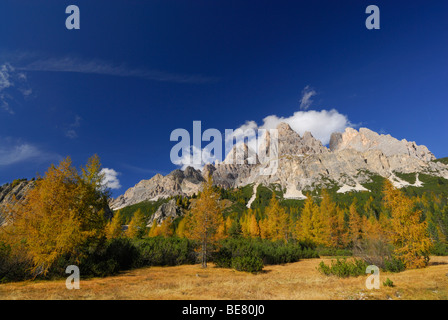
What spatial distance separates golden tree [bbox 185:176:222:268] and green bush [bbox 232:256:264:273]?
166 inches

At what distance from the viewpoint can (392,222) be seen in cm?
1734

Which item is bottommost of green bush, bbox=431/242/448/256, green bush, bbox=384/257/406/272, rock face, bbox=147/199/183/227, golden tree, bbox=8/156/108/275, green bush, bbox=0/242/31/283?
rock face, bbox=147/199/183/227

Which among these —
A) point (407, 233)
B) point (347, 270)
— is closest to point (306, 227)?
point (407, 233)

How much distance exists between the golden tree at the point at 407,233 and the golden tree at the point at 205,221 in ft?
52.0

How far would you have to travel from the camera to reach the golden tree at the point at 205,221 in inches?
824

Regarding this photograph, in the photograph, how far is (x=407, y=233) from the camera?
53.7 ft

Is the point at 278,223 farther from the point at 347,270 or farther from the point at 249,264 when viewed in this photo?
the point at 347,270

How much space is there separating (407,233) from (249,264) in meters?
13.3

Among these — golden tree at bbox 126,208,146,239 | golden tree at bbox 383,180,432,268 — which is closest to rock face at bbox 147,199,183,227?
golden tree at bbox 126,208,146,239

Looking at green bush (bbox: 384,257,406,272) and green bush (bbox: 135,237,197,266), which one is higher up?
green bush (bbox: 384,257,406,272)

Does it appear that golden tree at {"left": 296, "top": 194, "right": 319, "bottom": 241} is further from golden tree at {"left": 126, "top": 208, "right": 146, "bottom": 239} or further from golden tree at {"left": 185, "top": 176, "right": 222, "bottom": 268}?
golden tree at {"left": 126, "top": 208, "right": 146, "bottom": 239}

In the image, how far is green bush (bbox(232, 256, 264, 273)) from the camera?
16.8m
